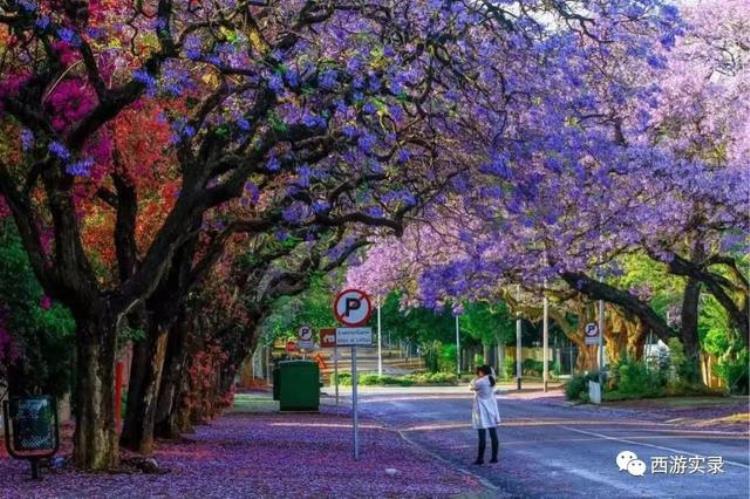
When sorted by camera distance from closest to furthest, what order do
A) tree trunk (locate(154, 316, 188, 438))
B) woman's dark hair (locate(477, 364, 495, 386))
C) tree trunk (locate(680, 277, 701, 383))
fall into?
woman's dark hair (locate(477, 364, 495, 386)), tree trunk (locate(154, 316, 188, 438)), tree trunk (locate(680, 277, 701, 383))

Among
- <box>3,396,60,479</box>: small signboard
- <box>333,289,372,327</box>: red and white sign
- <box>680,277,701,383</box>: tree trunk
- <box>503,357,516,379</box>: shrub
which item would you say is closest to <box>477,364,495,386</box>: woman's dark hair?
<box>333,289,372,327</box>: red and white sign

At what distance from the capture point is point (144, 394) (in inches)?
680

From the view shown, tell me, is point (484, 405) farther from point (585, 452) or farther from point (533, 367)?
point (533, 367)

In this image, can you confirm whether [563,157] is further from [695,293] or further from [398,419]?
[695,293]

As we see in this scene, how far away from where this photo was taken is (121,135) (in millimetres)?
16203

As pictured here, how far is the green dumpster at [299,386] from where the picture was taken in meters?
38.2

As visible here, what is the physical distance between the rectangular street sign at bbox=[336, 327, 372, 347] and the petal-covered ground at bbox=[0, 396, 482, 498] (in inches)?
73.9

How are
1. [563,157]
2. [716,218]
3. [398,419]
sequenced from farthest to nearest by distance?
[398,419], [716,218], [563,157]

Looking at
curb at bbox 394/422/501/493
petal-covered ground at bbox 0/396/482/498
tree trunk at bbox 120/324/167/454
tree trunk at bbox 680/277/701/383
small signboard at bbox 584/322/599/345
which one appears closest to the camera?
petal-covered ground at bbox 0/396/482/498

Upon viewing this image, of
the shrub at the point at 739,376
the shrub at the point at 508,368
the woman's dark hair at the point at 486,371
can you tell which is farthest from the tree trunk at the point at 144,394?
the shrub at the point at 508,368

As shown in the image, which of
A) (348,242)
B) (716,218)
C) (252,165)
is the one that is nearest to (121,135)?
(252,165)

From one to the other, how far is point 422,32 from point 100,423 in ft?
19.9

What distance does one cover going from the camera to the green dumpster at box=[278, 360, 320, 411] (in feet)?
125

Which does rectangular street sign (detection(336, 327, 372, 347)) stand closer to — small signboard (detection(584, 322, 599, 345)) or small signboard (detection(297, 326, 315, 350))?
small signboard (detection(297, 326, 315, 350))
